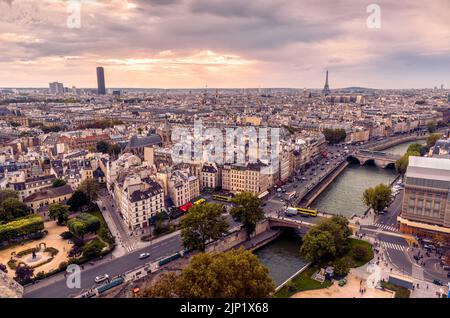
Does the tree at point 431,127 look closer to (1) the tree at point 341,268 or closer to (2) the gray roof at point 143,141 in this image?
(2) the gray roof at point 143,141

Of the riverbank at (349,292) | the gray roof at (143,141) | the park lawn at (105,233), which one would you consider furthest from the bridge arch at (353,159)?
the park lawn at (105,233)

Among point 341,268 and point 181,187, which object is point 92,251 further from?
point 341,268

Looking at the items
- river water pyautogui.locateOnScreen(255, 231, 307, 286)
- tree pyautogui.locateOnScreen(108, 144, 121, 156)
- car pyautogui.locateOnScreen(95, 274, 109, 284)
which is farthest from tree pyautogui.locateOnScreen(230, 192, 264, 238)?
tree pyautogui.locateOnScreen(108, 144, 121, 156)

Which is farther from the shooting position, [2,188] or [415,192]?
[2,188]

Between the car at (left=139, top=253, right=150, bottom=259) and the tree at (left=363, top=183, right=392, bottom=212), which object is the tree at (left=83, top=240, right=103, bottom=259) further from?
the tree at (left=363, top=183, right=392, bottom=212)

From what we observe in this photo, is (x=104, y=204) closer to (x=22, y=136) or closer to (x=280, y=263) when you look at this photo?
(x=280, y=263)

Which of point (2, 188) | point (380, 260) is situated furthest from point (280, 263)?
point (2, 188)
